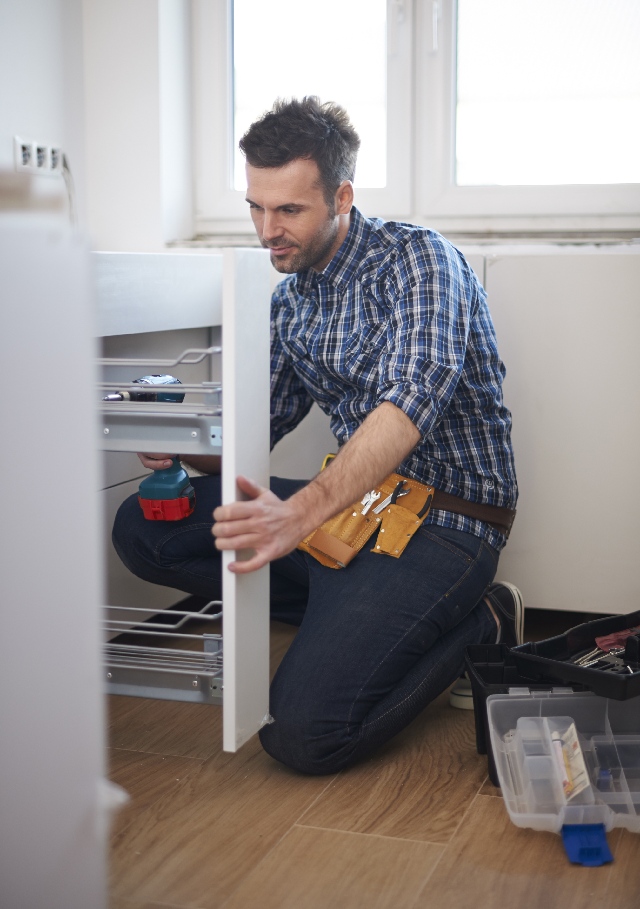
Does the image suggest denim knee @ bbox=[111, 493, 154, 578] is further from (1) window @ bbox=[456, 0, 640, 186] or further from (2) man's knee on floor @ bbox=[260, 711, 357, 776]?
(1) window @ bbox=[456, 0, 640, 186]

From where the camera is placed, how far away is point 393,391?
141 centimetres

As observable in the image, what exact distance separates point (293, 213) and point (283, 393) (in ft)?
1.26

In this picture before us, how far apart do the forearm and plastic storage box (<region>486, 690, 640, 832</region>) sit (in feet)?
1.26

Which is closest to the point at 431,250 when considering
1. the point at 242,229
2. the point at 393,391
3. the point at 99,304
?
the point at 393,391

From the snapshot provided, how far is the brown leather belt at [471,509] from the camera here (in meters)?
1.68

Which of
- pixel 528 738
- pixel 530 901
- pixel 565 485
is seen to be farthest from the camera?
pixel 565 485

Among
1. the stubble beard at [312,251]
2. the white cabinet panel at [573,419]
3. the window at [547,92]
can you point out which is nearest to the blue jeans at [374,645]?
the white cabinet panel at [573,419]

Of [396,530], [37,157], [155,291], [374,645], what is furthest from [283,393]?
[37,157]

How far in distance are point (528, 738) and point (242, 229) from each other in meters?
1.52

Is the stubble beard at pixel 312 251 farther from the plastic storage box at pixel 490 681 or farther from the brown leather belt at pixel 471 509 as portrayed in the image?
the plastic storage box at pixel 490 681

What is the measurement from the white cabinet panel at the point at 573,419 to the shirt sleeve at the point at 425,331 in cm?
39

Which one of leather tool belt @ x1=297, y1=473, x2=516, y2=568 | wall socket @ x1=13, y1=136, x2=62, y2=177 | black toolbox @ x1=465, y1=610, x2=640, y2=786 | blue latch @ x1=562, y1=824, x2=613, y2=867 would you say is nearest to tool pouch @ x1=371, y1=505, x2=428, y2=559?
leather tool belt @ x1=297, y1=473, x2=516, y2=568

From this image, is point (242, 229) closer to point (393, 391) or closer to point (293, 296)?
point (293, 296)

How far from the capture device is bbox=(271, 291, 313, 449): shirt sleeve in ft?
6.08
